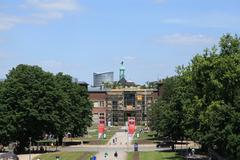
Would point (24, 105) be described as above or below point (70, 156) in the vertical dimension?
above

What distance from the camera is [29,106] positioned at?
3438 inches

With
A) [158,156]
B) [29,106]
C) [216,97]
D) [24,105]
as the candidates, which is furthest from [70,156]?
[216,97]

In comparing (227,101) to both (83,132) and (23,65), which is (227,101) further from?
(83,132)

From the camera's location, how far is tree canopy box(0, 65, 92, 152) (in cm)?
8675

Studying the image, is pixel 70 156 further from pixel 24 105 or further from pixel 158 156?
pixel 158 156

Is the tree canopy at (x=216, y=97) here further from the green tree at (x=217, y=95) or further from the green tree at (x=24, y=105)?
the green tree at (x=24, y=105)

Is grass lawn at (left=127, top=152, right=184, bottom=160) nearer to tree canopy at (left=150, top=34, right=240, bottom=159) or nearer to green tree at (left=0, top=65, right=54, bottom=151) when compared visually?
tree canopy at (left=150, top=34, right=240, bottom=159)

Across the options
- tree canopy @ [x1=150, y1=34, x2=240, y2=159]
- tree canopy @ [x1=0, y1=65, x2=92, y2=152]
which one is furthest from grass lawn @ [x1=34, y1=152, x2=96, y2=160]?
tree canopy @ [x1=150, y1=34, x2=240, y2=159]

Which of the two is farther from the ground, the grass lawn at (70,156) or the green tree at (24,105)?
the green tree at (24,105)

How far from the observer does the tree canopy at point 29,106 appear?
285ft

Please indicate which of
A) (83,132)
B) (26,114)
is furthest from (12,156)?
(83,132)

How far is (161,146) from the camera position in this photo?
99.7 m

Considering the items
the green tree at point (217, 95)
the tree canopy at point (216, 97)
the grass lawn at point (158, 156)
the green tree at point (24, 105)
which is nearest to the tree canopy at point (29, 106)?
the green tree at point (24, 105)

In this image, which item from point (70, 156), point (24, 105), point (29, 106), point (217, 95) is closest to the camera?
point (217, 95)
